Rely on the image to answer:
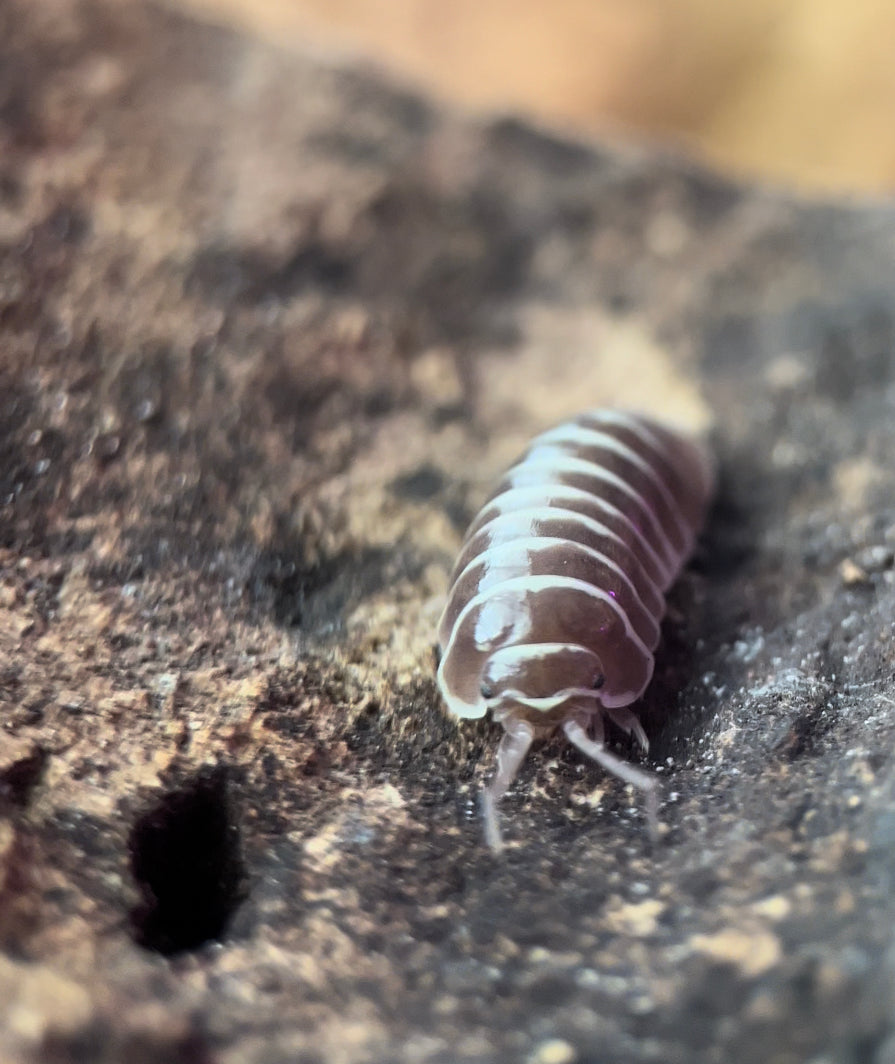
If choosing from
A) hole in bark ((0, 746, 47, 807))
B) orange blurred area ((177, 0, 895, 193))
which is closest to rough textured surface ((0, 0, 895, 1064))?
hole in bark ((0, 746, 47, 807))

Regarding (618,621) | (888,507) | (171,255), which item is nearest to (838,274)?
(888,507)

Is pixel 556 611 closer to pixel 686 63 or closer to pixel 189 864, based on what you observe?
pixel 189 864

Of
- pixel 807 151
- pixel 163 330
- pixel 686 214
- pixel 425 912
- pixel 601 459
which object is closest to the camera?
pixel 425 912

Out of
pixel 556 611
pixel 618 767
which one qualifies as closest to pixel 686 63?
pixel 556 611

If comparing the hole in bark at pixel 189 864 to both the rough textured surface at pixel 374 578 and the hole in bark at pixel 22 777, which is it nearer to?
the rough textured surface at pixel 374 578

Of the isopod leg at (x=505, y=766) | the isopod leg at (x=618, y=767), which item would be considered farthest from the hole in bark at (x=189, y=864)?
the isopod leg at (x=618, y=767)

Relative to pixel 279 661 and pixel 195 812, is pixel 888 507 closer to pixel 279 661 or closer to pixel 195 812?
pixel 279 661
